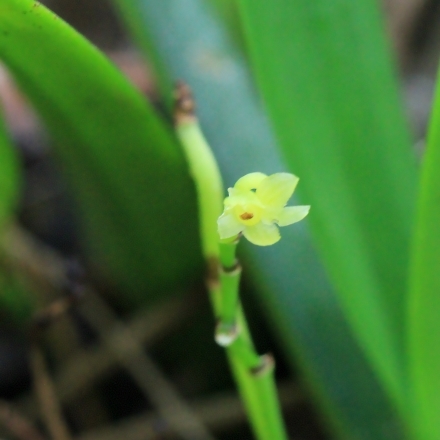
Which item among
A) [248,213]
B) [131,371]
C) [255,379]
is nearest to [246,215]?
[248,213]

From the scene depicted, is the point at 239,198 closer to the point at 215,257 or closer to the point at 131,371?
the point at 215,257

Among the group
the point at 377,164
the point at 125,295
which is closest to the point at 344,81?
the point at 377,164

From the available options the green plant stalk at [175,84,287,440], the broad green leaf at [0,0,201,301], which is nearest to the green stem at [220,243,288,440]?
the green plant stalk at [175,84,287,440]

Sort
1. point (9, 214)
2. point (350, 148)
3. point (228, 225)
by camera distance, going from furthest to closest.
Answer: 1. point (9, 214)
2. point (350, 148)
3. point (228, 225)

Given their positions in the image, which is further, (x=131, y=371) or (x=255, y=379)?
(x=131, y=371)

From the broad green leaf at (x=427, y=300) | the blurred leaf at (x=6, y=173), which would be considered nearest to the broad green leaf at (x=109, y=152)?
the blurred leaf at (x=6, y=173)

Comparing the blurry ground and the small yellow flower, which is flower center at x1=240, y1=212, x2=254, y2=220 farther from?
the blurry ground

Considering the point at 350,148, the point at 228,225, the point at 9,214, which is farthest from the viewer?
the point at 9,214

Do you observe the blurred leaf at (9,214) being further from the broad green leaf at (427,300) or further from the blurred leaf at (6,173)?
the broad green leaf at (427,300)
